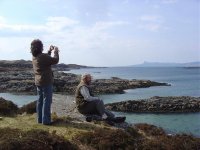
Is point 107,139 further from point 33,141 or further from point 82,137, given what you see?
point 33,141

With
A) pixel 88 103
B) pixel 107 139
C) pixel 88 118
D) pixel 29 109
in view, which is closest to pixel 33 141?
pixel 107 139

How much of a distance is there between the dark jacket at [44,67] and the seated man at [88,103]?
170 cm

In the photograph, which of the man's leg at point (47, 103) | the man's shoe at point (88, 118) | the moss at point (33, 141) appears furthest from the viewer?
the man's shoe at point (88, 118)

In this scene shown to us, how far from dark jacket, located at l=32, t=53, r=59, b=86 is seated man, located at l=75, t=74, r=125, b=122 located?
5.58ft

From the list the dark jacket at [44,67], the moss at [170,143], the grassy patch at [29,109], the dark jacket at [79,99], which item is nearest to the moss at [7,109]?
the grassy patch at [29,109]

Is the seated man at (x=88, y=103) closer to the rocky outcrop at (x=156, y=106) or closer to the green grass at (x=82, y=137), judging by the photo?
the green grass at (x=82, y=137)

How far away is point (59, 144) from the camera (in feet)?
38.5

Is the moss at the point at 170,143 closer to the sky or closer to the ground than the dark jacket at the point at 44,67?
closer to the ground

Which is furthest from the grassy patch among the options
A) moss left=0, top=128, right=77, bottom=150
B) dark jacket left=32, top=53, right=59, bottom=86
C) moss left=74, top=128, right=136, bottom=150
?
moss left=74, top=128, right=136, bottom=150

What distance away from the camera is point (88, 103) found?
15.4 meters

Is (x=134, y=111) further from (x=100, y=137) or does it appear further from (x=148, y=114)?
(x=100, y=137)

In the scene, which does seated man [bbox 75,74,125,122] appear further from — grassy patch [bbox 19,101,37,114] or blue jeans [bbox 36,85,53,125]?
grassy patch [bbox 19,101,37,114]

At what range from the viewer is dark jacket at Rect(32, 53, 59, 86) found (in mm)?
13680

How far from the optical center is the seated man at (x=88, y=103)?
15156 mm
